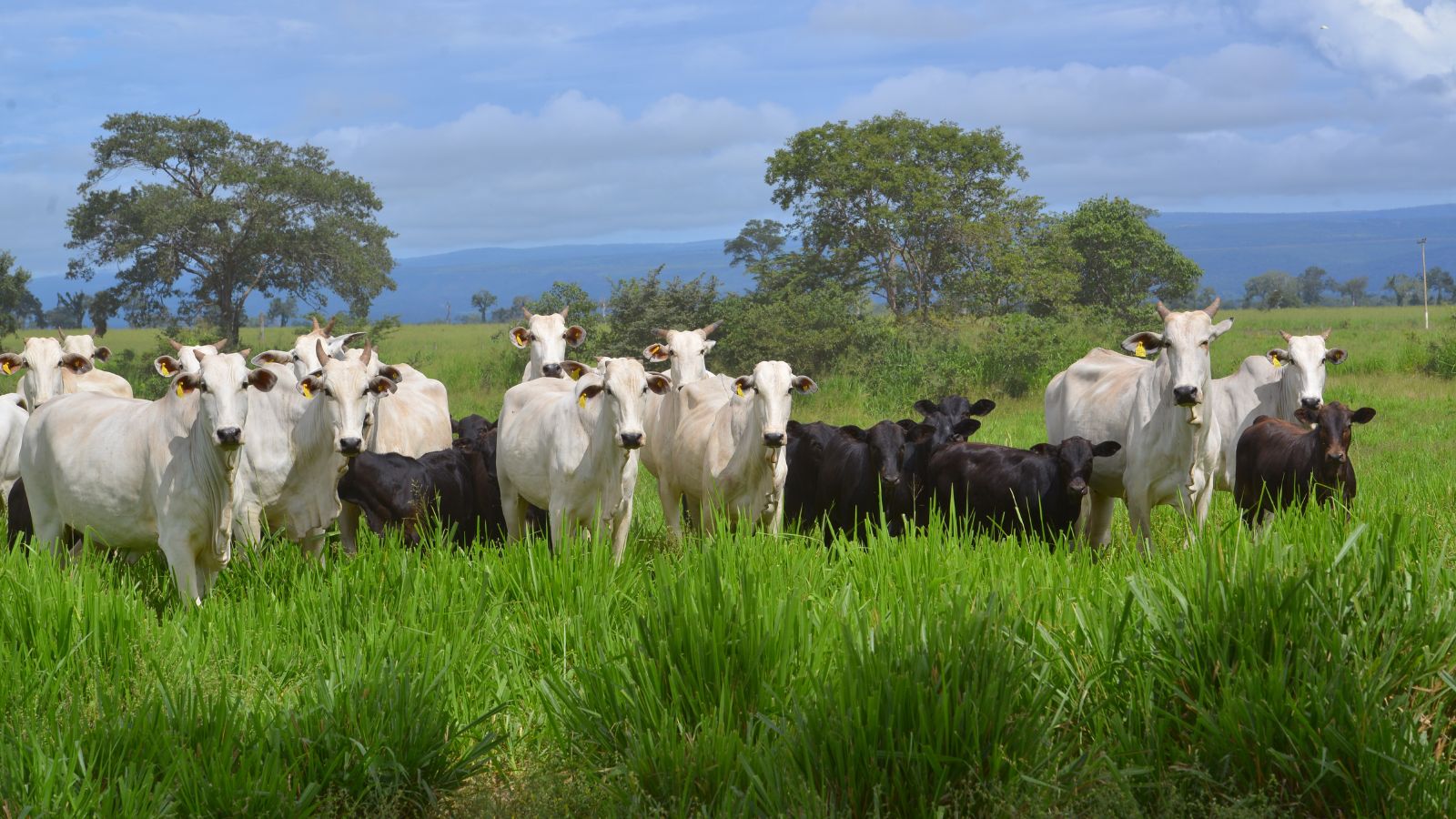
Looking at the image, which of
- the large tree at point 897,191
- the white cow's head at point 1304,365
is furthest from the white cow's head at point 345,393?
the large tree at point 897,191

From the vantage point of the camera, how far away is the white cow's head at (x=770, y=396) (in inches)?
333

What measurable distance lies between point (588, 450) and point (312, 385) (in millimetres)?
1831

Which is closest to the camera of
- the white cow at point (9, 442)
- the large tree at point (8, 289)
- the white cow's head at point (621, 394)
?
the white cow's head at point (621, 394)

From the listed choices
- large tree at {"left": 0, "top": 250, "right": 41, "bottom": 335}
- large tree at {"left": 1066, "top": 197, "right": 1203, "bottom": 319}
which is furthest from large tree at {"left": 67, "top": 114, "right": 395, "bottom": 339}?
large tree at {"left": 1066, "top": 197, "right": 1203, "bottom": 319}

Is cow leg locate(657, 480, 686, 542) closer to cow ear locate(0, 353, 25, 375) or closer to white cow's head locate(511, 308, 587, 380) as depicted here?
white cow's head locate(511, 308, 587, 380)

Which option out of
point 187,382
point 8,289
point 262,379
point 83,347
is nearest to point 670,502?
point 262,379

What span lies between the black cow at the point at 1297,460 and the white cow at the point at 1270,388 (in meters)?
0.53

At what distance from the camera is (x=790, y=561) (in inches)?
260

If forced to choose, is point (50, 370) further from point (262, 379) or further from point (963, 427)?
point (963, 427)

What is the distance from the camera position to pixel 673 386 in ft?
34.6

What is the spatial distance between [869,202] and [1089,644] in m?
30.9

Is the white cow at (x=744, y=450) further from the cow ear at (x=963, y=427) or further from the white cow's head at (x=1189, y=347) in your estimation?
the white cow's head at (x=1189, y=347)

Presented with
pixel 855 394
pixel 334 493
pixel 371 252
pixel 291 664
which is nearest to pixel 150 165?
pixel 371 252

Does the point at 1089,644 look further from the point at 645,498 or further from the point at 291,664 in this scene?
the point at 645,498
